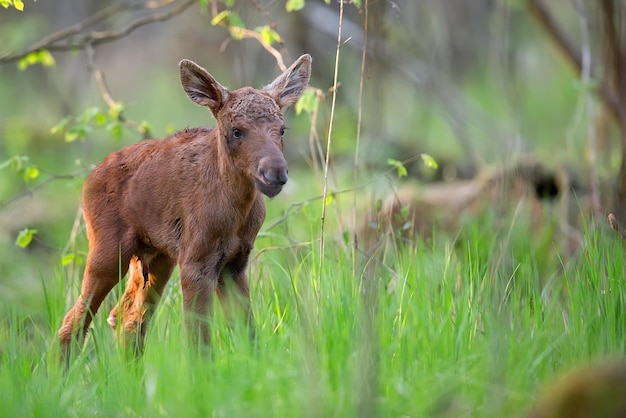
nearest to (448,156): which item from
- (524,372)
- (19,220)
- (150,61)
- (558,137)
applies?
(558,137)

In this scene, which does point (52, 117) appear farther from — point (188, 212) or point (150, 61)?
point (188, 212)

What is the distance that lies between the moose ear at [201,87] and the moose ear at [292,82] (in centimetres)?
35

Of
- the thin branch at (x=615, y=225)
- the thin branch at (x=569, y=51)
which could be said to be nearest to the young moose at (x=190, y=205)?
the thin branch at (x=615, y=225)

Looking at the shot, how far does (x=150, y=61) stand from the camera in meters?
28.2

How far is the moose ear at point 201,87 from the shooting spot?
5.82m

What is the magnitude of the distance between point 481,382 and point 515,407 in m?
0.18

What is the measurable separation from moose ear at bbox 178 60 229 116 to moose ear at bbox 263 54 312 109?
1.13 feet

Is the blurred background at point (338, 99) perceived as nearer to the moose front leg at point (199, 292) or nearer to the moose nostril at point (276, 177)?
the moose nostril at point (276, 177)

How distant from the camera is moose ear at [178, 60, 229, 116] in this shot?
19.1 ft

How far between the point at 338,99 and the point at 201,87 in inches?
352

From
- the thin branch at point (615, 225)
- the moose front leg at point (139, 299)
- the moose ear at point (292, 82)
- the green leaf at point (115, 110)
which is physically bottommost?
the moose front leg at point (139, 299)

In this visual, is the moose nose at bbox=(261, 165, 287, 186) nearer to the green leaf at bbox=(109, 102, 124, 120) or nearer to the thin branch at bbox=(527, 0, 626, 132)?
the green leaf at bbox=(109, 102, 124, 120)

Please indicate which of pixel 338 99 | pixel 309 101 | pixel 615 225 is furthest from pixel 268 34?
pixel 338 99

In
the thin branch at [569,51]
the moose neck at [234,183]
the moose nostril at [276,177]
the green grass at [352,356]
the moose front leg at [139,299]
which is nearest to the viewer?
the green grass at [352,356]
